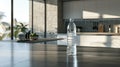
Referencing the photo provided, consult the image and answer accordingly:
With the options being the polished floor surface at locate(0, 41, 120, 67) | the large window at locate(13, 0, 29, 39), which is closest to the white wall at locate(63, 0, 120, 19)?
the large window at locate(13, 0, 29, 39)

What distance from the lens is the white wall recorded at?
6680 mm

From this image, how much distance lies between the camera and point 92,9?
6895 mm

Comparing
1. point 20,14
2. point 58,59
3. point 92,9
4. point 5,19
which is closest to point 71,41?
point 58,59

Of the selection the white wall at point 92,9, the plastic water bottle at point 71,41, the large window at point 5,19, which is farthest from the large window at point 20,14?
the plastic water bottle at point 71,41

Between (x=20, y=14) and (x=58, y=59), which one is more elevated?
(x=20, y=14)

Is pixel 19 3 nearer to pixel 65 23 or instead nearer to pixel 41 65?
pixel 65 23

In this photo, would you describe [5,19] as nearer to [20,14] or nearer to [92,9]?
[20,14]

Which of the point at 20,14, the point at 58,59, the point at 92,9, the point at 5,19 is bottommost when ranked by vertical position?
the point at 58,59

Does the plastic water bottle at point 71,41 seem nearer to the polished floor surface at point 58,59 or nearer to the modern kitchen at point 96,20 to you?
the polished floor surface at point 58,59

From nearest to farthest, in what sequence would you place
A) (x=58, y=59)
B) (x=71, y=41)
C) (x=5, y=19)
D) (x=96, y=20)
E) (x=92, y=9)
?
(x=58, y=59) < (x=71, y=41) < (x=5, y=19) < (x=92, y=9) < (x=96, y=20)

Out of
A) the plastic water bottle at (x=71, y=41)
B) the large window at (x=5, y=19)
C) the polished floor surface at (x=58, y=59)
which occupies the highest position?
the large window at (x=5, y=19)

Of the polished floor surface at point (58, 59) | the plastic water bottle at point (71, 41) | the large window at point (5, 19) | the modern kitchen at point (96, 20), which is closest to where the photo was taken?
the polished floor surface at point (58, 59)

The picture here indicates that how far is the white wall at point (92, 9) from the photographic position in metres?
6.68

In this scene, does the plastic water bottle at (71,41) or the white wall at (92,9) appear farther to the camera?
the white wall at (92,9)
